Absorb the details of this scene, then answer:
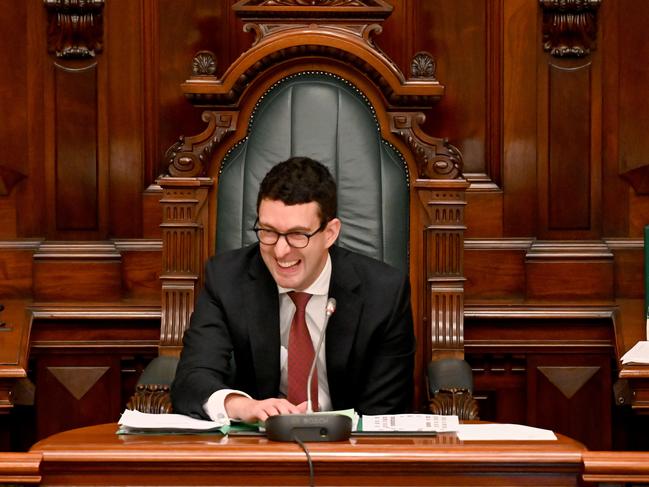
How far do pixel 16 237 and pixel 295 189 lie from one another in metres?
1.34

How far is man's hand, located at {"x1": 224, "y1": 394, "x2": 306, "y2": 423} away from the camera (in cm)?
259

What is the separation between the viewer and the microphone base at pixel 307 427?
2381 mm

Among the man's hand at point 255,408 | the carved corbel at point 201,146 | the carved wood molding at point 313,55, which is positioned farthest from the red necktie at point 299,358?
the carved wood molding at point 313,55

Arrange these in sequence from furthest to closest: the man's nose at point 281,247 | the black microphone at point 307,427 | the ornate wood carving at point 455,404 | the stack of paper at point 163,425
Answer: the ornate wood carving at point 455,404 → the man's nose at point 281,247 → the stack of paper at point 163,425 → the black microphone at point 307,427

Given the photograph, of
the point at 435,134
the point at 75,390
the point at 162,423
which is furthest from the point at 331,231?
the point at 75,390

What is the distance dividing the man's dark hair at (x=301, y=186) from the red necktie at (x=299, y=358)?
27 centimetres

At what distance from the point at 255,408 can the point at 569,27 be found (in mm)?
1844

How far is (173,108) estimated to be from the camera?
400 centimetres

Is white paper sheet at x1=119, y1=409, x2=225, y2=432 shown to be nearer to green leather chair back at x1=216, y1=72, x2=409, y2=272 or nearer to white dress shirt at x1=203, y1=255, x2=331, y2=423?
white dress shirt at x1=203, y1=255, x2=331, y2=423

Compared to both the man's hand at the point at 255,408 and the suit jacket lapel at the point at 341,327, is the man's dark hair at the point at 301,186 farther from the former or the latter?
the man's hand at the point at 255,408

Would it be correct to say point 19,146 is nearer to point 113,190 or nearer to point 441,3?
point 113,190

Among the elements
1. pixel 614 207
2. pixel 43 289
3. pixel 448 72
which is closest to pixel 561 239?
pixel 614 207

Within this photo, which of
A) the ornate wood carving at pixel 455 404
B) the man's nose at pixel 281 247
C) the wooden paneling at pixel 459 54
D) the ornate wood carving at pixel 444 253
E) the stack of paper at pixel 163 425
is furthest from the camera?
the wooden paneling at pixel 459 54

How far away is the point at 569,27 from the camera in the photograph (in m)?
3.89
